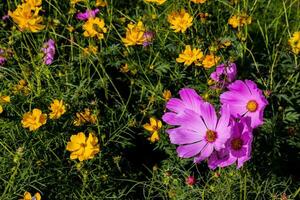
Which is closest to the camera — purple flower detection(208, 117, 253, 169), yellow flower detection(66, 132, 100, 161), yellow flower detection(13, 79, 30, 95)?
purple flower detection(208, 117, 253, 169)

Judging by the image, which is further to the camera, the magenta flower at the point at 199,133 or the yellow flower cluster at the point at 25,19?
the yellow flower cluster at the point at 25,19

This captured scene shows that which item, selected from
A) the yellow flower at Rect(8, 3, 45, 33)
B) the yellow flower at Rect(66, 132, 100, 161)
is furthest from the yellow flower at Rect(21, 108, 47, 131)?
the yellow flower at Rect(8, 3, 45, 33)

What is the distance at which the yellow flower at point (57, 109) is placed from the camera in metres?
1.67

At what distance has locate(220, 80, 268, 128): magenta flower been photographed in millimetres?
1303

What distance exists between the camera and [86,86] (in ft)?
6.11

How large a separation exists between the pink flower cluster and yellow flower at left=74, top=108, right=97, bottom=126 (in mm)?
520

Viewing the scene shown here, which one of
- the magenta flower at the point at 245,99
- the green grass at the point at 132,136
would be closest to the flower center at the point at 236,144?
the magenta flower at the point at 245,99

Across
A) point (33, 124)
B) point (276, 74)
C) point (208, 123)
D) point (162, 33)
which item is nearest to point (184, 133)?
point (208, 123)

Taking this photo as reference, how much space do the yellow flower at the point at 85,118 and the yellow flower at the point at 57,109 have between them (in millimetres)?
76

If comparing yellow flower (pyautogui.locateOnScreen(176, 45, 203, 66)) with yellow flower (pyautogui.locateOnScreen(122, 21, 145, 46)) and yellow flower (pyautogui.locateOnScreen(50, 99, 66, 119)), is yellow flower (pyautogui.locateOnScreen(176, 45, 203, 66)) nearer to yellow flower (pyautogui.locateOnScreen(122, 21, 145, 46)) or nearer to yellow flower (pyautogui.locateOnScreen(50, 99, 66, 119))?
yellow flower (pyautogui.locateOnScreen(122, 21, 145, 46))

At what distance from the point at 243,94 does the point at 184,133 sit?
9.4 inches

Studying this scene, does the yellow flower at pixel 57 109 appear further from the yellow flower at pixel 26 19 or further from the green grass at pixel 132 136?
the yellow flower at pixel 26 19

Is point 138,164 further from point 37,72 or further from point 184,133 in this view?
point 184,133

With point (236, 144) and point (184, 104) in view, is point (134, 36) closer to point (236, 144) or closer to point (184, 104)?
point (184, 104)
